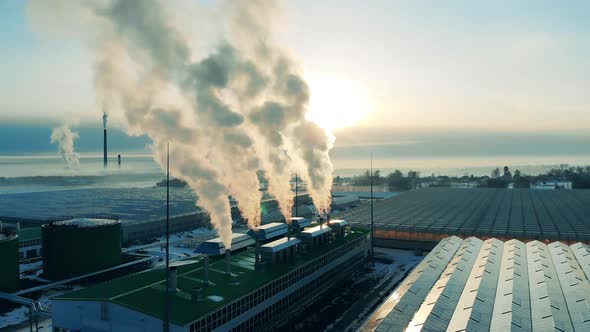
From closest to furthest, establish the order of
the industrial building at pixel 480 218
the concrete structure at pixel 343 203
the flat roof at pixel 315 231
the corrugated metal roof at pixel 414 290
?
the corrugated metal roof at pixel 414 290
the flat roof at pixel 315 231
the industrial building at pixel 480 218
the concrete structure at pixel 343 203

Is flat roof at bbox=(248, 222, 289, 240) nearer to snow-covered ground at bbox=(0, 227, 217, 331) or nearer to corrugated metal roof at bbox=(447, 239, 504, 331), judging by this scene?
corrugated metal roof at bbox=(447, 239, 504, 331)

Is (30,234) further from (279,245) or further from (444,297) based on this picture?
(444,297)

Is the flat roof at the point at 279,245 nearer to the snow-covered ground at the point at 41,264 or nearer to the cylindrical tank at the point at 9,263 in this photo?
the snow-covered ground at the point at 41,264

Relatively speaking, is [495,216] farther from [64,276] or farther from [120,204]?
[120,204]

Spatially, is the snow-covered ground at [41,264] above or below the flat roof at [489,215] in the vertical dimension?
below

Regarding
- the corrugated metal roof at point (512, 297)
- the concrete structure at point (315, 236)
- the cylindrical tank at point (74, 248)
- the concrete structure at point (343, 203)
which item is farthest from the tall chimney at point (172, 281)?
the concrete structure at point (343, 203)

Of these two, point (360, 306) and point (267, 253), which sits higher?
point (267, 253)

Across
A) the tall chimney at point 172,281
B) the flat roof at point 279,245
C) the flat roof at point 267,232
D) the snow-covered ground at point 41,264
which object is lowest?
the snow-covered ground at point 41,264

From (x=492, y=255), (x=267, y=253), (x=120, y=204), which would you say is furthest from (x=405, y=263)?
(x=120, y=204)
